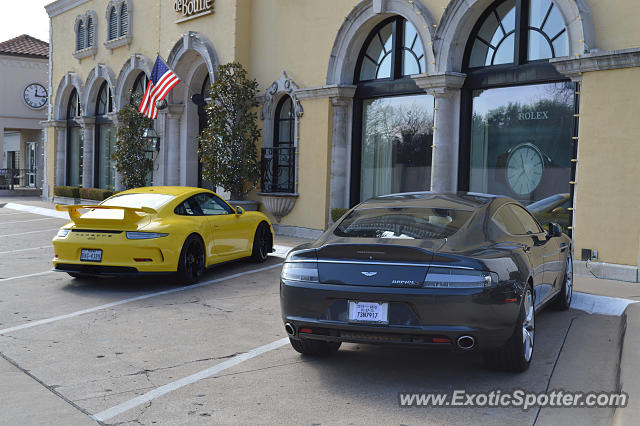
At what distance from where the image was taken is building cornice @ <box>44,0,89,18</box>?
92.1ft

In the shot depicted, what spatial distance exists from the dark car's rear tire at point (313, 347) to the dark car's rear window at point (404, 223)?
3.20 feet

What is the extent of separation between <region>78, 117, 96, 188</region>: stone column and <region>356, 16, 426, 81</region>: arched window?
15561 millimetres

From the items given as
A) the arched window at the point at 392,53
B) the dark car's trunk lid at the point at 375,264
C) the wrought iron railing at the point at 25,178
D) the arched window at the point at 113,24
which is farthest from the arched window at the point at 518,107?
the wrought iron railing at the point at 25,178

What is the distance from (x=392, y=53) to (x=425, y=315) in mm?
10665

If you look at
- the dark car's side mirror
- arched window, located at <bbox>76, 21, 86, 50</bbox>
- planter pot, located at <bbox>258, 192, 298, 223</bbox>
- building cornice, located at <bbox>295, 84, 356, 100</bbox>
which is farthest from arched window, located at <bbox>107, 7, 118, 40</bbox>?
the dark car's side mirror

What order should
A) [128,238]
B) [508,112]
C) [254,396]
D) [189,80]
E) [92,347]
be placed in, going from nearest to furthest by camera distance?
[254,396] → [92,347] → [128,238] → [508,112] → [189,80]

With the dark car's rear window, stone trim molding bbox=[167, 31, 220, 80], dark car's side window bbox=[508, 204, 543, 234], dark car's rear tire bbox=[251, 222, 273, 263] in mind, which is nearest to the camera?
the dark car's rear window

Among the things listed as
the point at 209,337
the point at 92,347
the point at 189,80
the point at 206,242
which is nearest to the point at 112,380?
the point at 92,347

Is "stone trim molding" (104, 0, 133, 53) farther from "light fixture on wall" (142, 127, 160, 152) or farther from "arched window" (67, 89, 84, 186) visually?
"arched window" (67, 89, 84, 186)

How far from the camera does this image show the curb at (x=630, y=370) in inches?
158

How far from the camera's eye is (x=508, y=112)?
12281 millimetres

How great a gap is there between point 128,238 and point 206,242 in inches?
51.8

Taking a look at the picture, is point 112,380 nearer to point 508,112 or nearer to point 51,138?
point 508,112

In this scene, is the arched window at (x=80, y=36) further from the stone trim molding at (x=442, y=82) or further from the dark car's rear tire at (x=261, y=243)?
the dark car's rear tire at (x=261, y=243)
